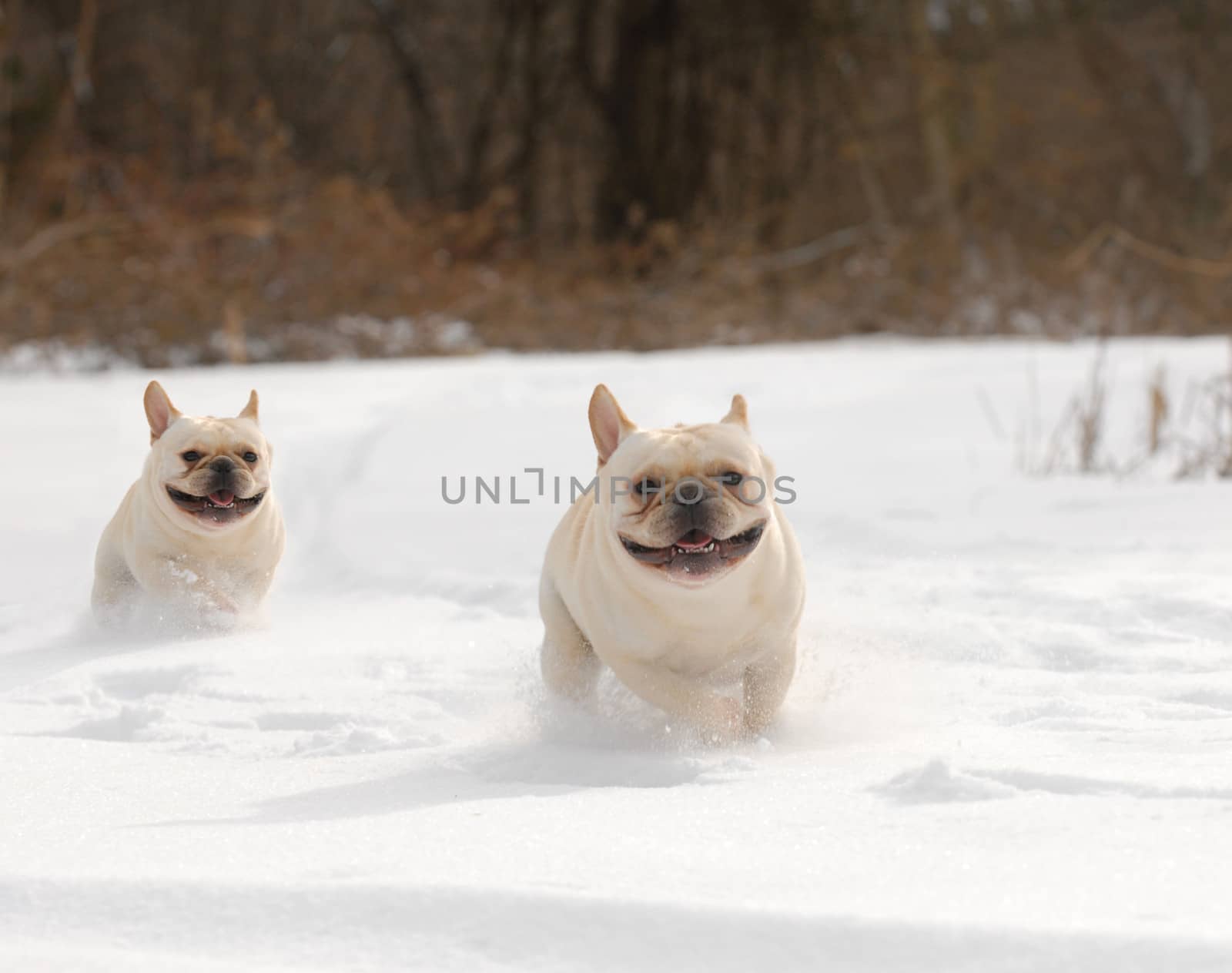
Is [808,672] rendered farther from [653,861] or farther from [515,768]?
[653,861]

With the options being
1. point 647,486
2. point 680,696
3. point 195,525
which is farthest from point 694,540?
point 195,525

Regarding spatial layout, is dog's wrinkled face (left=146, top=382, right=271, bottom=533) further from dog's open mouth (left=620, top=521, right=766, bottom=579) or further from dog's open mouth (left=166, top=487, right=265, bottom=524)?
dog's open mouth (left=620, top=521, right=766, bottom=579)

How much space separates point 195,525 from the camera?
4473 millimetres

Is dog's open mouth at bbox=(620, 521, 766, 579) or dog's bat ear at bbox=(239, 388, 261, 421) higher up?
dog's bat ear at bbox=(239, 388, 261, 421)

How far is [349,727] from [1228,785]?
1.85 metres

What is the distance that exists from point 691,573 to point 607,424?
1.61 feet

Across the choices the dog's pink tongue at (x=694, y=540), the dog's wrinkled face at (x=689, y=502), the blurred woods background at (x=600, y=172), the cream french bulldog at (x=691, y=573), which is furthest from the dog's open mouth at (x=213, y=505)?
the blurred woods background at (x=600, y=172)

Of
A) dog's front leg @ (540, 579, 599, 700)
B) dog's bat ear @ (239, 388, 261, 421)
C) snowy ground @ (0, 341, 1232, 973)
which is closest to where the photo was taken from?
snowy ground @ (0, 341, 1232, 973)

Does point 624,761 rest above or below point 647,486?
below

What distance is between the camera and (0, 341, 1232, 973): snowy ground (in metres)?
1.90

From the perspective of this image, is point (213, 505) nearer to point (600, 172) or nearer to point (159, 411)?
point (159, 411)

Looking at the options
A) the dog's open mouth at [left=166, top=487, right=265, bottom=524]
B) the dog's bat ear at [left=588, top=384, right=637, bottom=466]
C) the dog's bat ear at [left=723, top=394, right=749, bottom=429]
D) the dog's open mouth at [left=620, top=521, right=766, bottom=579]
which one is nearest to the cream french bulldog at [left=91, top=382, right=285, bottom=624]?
the dog's open mouth at [left=166, top=487, right=265, bottom=524]

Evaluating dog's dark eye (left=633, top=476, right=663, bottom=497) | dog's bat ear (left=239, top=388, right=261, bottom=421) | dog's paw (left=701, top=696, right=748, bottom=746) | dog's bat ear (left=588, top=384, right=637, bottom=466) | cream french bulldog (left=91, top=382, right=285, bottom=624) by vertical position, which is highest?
dog's bat ear (left=588, top=384, right=637, bottom=466)

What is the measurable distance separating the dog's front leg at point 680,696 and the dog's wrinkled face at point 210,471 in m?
1.69
